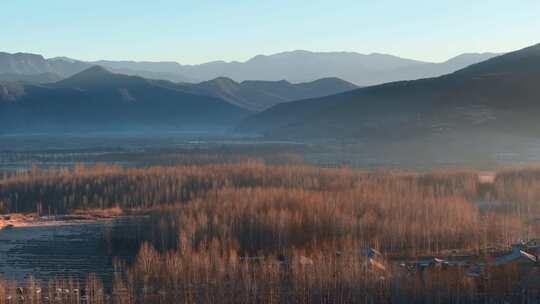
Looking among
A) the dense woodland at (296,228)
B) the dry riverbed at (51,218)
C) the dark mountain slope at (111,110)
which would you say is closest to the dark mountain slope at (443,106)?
the dense woodland at (296,228)

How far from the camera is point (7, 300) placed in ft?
53.1

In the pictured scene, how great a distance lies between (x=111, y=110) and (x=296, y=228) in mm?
151839

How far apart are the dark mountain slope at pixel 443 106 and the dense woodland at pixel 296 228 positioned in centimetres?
3815

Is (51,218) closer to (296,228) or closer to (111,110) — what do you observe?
(296,228)

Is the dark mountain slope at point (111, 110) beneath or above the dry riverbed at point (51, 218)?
above

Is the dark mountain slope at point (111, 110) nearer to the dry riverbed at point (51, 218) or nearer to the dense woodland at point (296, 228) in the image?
the dense woodland at point (296, 228)

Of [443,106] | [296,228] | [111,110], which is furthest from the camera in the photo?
[111,110]

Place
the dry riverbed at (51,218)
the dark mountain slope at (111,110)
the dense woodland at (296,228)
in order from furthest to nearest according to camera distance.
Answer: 1. the dark mountain slope at (111,110)
2. the dry riverbed at (51,218)
3. the dense woodland at (296,228)

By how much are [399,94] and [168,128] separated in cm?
7241

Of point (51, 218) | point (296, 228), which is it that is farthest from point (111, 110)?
point (296, 228)

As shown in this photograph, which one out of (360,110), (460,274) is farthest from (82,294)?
(360,110)

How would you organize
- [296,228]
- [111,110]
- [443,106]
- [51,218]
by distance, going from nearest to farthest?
A: [296,228] < [51,218] < [443,106] < [111,110]

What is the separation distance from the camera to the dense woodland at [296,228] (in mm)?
16734

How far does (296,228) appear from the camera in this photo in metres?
23.6
